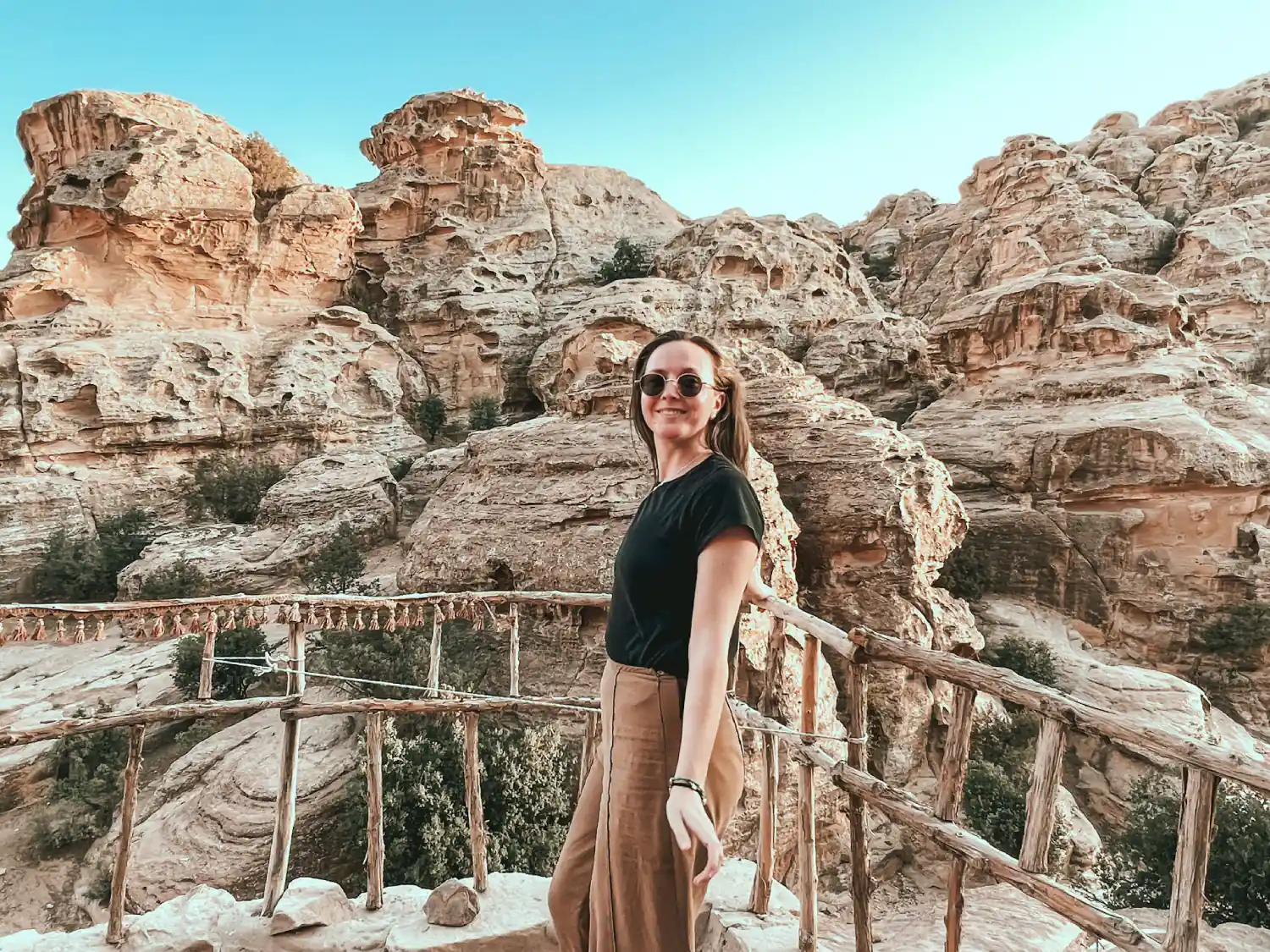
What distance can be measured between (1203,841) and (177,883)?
26.0ft

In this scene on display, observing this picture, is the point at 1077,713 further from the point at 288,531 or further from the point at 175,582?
the point at 288,531

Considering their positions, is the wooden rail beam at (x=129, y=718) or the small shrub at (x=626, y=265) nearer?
the wooden rail beam at (x=129, y=718)

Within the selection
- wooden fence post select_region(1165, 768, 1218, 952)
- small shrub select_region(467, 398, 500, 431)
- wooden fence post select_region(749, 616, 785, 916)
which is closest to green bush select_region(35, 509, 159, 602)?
small shrub select_region(467, 398, 500, 431)

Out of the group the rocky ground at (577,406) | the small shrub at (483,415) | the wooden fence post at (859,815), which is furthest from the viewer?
the small shrub at (483,415)

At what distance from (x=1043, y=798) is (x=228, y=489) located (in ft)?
57.2

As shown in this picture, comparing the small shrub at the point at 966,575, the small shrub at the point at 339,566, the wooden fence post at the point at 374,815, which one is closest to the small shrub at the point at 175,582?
the small shrub at the point at 339,566

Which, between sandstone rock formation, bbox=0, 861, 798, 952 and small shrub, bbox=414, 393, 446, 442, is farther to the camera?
small shrub, bbox=414, 393, 446, 442

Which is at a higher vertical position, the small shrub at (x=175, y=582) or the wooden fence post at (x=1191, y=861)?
the wooden fence post at (x=1191, y=861)

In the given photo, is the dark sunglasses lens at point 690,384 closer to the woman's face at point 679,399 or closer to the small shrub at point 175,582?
the woman's face at point 679,399

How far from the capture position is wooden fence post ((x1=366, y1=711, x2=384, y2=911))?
2820 mm

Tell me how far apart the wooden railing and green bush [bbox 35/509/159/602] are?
11692 mm

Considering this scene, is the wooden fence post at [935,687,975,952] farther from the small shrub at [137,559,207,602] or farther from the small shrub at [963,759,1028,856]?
the small shrub at [137,559,207,602]

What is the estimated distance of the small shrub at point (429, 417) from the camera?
1988 cm

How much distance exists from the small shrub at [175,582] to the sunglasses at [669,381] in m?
12.7
